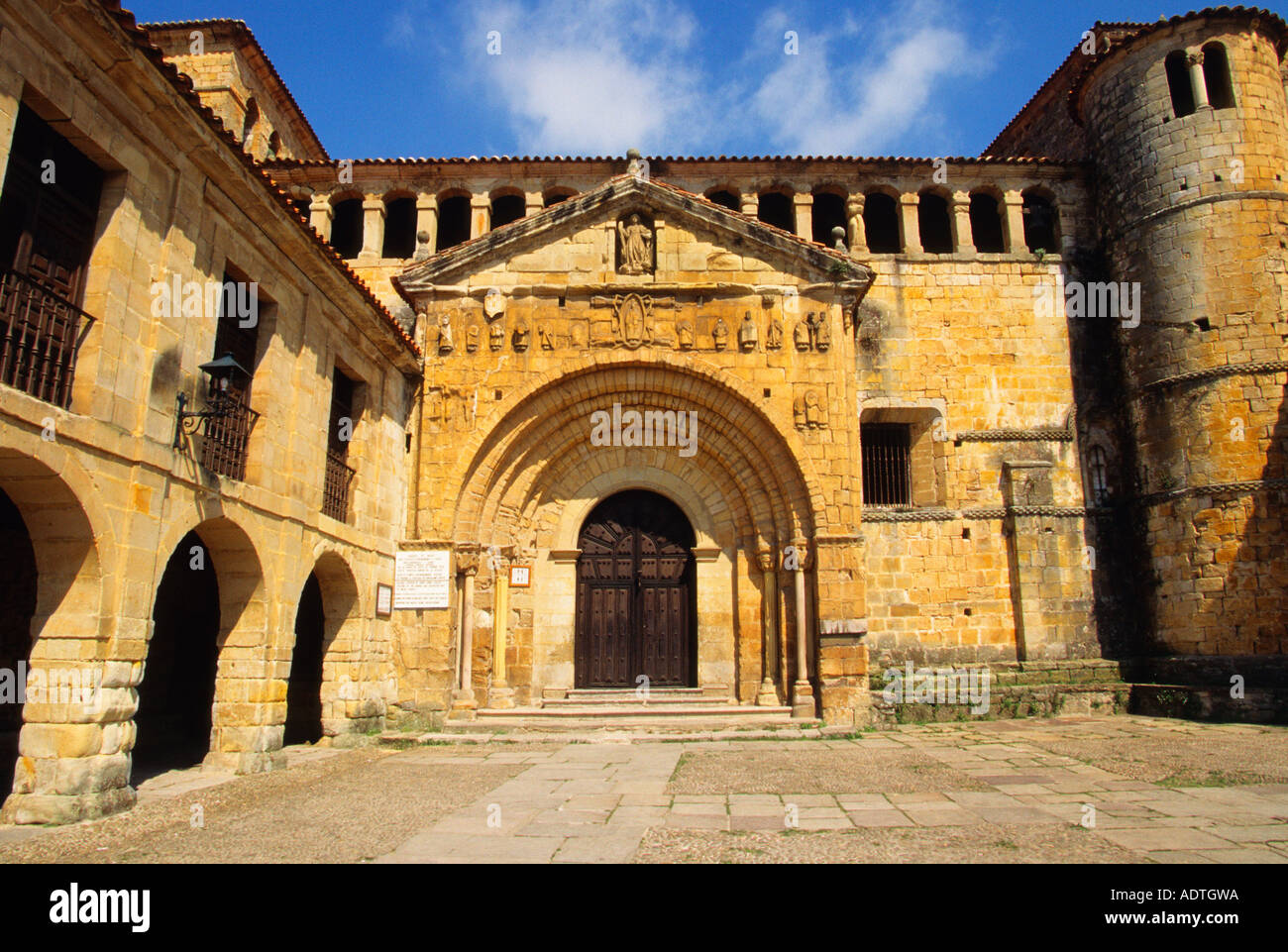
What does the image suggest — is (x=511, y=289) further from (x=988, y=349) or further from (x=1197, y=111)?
(x=1197, y=111)

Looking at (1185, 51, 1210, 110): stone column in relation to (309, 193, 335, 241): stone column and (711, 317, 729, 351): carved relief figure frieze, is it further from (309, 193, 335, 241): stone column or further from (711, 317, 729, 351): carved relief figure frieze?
(309, 193, 335, 241): stone column

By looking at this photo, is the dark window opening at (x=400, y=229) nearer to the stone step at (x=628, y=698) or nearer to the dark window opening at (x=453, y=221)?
the dark window opening at (x=453, y=221)

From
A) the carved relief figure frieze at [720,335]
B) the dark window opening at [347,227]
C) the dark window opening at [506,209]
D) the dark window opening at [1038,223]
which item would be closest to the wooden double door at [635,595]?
the carved relief figure frieze at [720,335]

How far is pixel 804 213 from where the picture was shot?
15992 millimetres

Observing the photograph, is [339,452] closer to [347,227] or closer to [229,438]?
[229,438]

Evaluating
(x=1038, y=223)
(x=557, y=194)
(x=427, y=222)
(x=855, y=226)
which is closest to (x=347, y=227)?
(x=427, y=222)

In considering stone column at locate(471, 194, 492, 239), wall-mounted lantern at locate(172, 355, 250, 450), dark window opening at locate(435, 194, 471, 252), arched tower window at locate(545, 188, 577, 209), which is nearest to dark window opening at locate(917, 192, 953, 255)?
arched tower window at locate(545, 188, 577, 209)

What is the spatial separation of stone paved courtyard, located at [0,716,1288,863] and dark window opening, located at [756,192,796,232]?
1081 centimetres

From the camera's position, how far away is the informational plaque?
1225cm

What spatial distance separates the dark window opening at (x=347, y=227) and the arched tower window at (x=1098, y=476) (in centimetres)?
1531

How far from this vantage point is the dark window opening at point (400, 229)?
1688cm

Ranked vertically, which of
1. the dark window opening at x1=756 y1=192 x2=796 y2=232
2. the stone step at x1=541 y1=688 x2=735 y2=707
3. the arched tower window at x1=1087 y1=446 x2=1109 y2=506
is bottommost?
the stone step at x1=541 y1=688 x2=735 y2=707

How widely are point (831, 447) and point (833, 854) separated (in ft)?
26.6

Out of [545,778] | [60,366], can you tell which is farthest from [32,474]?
[545,778]
